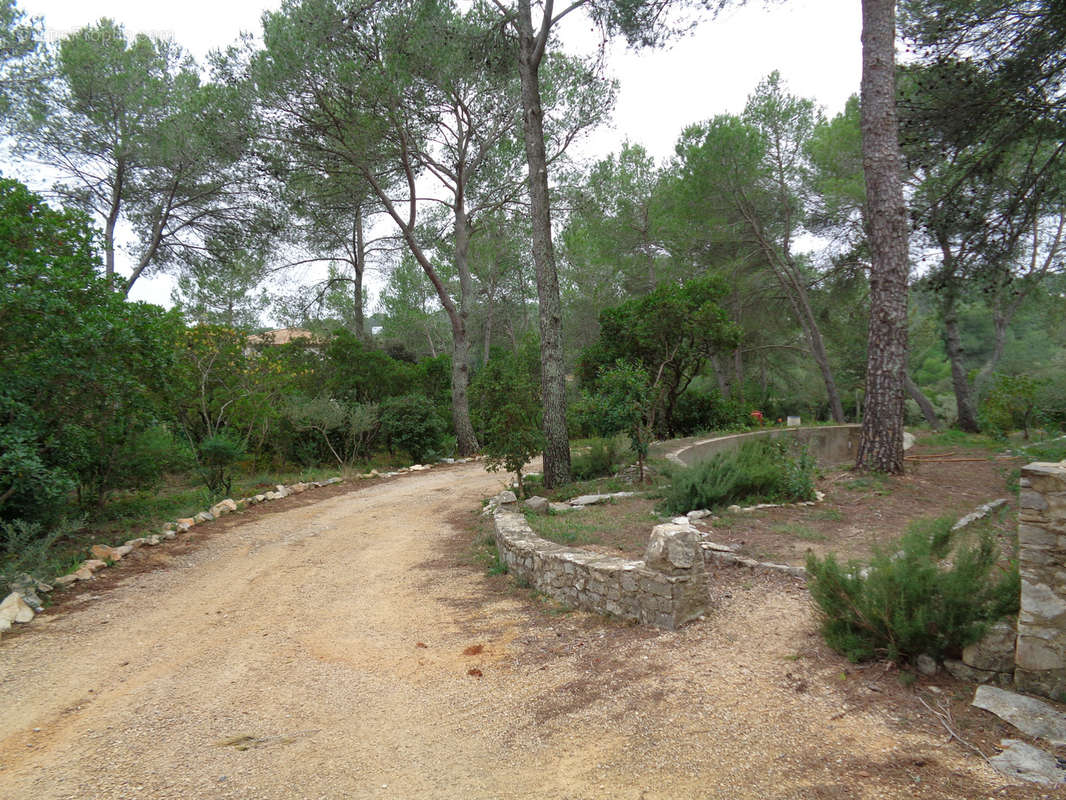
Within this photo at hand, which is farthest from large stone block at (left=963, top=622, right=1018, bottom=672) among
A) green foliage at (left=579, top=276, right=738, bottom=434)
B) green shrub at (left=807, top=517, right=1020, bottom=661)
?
green foliage at (left=579, top=276, right=738, bottom=434)

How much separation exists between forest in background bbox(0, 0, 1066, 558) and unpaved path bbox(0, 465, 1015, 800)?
9.12ft

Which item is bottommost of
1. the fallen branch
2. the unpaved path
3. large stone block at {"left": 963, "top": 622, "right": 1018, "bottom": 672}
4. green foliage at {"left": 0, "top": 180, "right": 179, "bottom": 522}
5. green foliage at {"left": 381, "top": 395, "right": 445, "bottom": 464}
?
the unpaved path

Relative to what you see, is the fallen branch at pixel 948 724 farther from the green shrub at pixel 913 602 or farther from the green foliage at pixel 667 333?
the green foliage at pixel 667 333

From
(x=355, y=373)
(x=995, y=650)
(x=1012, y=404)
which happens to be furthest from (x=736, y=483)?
(x=1012, y=404)

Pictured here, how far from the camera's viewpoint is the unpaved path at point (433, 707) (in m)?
2.44

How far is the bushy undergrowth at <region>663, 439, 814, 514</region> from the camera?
254 inches

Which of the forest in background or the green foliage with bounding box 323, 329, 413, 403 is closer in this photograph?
the forest in background

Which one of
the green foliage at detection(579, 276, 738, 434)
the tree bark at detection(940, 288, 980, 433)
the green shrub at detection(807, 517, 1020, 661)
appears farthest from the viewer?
the tree bark at detection(940, 288, 980, 433)

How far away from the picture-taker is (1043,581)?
246cm

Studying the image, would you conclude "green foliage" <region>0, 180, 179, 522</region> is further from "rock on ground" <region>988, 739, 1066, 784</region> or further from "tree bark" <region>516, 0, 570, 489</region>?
"rock on ground" <region>988, 739, 1066, 784</region>

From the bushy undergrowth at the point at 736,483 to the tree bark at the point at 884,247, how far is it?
1.44m

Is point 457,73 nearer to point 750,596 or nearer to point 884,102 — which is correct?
point 884,102

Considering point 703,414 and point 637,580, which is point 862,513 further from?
point 703,414

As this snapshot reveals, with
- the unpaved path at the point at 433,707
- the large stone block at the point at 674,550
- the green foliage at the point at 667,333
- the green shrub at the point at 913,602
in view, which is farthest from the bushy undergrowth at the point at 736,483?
the green foliage at the point at 667,333
